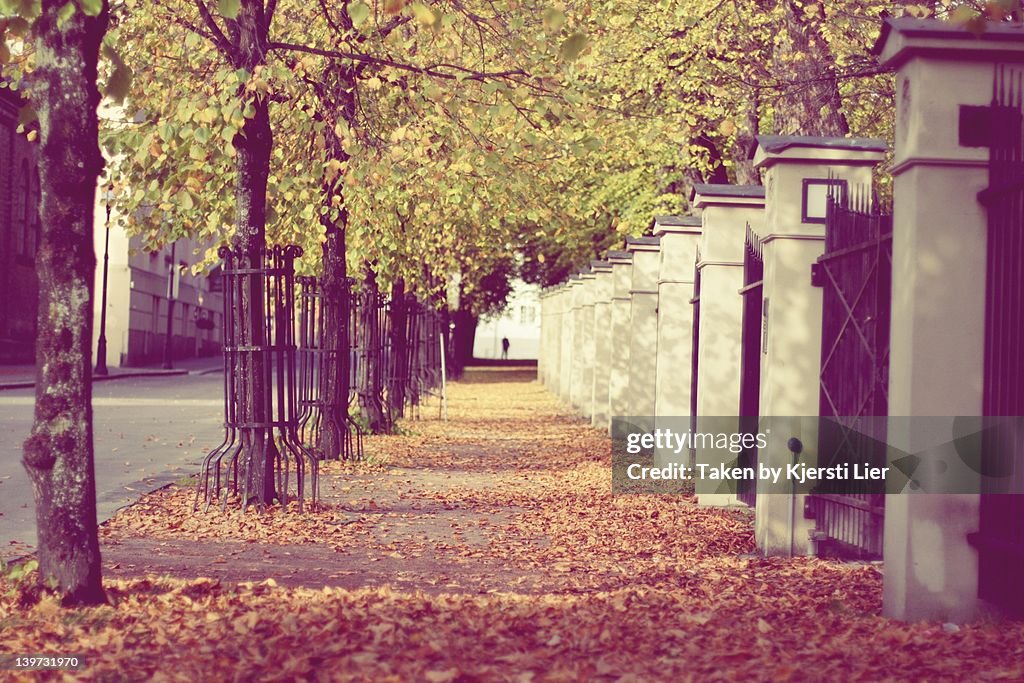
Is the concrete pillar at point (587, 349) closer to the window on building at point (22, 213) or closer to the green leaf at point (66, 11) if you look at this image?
the green leaf at point (66, 11)

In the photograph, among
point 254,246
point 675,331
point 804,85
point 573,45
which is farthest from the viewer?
point 804,85

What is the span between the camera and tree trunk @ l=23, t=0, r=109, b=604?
259 inches

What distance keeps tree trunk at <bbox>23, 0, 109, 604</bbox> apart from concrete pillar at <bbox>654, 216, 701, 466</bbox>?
9796mm

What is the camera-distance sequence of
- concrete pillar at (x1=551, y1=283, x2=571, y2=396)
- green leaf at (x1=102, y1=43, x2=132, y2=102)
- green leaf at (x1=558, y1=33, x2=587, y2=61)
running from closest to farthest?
green leaf at (x1=102, y1=43, x2=132, y2=102) < green leaf at (x1=558, y1=33, x2=587, y2=61) < concrete pillar at (x1=551, y1=283, x2=571, y2=396)

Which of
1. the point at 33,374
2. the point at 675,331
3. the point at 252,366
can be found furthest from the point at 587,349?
the point at 33,374

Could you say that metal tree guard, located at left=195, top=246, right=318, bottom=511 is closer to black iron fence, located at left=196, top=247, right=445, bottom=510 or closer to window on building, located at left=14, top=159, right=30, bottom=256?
black iron fence, located at left=196, top=247, right=445, bottom=510

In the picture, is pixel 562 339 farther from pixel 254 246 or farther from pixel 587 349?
pixel 254 246

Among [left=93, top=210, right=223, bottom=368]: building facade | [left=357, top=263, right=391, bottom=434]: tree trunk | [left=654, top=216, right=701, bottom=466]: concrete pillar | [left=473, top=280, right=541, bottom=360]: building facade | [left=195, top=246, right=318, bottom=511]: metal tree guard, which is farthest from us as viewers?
[left=473, top=280, right=541, bottom=360]: building facade

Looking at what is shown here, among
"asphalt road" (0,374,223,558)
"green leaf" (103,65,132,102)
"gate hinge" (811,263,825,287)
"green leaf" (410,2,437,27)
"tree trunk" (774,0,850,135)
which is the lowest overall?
"asphalt road" (0,374,223,558)

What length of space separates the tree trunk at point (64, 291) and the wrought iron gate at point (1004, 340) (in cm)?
411

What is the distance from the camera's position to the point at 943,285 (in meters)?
6.64

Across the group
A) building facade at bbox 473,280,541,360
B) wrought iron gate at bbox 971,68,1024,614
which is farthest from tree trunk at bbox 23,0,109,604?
building facade at bbox 473,280,541,360

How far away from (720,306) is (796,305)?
285 cm

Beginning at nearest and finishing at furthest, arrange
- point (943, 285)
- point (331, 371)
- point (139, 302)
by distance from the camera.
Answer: point (943, 285) < point (331, 371) < point (139, 302)
